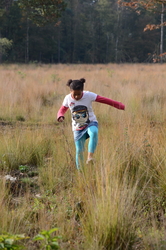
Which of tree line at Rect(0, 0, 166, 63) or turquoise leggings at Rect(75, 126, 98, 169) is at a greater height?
tree line at Rect(0, 0, 166, 63)

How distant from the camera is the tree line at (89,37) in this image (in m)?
42.6

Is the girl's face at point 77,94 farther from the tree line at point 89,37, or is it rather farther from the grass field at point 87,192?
the tree line at point 89,37

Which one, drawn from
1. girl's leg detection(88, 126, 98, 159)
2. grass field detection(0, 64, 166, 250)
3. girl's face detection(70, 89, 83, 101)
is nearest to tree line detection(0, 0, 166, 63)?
grass field detection(0, 64, 166, 250)

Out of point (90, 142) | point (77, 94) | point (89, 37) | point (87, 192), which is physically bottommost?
point (87, 192)

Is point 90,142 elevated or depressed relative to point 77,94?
depressed

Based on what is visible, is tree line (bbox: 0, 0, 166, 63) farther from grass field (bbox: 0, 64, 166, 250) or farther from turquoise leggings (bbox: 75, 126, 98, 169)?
turquoise leggings (bbox: 75, 126, 98, 169)

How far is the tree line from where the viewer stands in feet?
140

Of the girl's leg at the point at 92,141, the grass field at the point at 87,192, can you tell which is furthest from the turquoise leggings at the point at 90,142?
the grass field at the point at 87,192

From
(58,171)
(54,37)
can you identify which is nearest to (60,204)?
(58,171)

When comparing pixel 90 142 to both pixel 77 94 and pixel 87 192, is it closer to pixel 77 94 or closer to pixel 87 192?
pixel 77 94

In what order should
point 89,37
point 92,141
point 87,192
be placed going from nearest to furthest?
point 87,192
point 92,141
point 89,37

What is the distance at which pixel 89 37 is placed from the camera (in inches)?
1905

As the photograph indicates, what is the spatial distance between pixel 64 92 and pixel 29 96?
1382 millimetres

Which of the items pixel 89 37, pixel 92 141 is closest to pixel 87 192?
pixel 92 141
